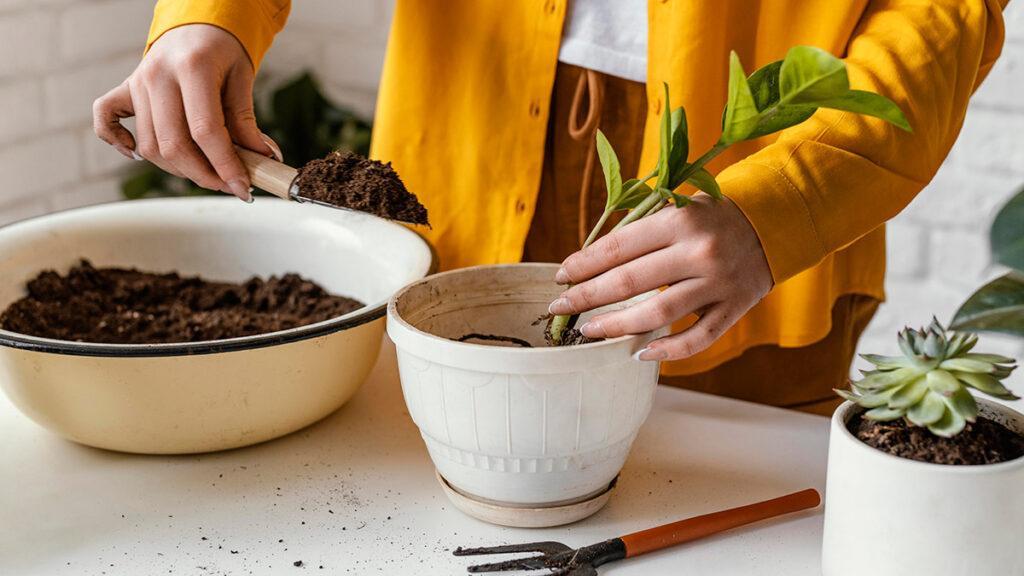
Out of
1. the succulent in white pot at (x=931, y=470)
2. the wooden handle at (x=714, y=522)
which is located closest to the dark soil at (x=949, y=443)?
the succulent in white pot at (x=931, y=470)

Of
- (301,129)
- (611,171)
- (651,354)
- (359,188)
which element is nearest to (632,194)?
(611,171)

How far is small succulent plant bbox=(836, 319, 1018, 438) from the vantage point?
27.2 inches

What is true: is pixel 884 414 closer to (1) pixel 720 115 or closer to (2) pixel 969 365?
(2) pixel 969 365

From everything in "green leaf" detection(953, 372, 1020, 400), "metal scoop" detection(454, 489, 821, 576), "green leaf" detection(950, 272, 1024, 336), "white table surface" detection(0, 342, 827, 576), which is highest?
"green leaf" detection(950, 272, 1024, 336)

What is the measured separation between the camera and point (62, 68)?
2156 mm

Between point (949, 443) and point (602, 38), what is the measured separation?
0.60m

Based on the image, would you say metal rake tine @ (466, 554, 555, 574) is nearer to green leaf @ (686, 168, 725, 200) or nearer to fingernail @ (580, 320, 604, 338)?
fingernail @ (580, 320, 604, 338)

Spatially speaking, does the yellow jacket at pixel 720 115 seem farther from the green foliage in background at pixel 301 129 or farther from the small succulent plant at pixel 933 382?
the green foliage in background at pixel 301 129

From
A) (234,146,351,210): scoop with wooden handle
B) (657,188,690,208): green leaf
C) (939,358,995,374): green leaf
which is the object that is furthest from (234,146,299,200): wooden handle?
(939,358,995,374): green leaf

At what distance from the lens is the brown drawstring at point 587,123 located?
1.14m

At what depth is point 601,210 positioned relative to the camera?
3.92 feet

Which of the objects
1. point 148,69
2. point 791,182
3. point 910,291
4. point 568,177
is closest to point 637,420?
point 791,182

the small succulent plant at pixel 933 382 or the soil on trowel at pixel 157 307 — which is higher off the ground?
the small succulent plant at pixel 933 382

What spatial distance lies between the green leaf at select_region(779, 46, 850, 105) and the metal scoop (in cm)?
34
